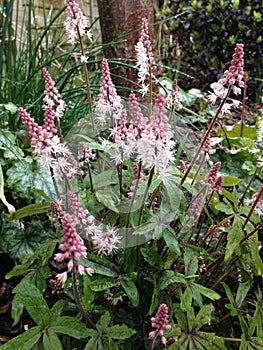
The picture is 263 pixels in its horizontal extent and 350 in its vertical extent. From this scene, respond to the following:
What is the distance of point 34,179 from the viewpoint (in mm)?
1974

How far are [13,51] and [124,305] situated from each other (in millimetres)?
1901

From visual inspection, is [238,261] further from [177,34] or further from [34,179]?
[177,34]

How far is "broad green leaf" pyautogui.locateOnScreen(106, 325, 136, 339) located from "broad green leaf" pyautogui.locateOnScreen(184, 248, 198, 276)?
24 cm

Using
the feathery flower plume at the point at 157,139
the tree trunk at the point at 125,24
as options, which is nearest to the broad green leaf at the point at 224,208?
the feathery flower plume at the point at 157,139

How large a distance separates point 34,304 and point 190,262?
1.52 feet

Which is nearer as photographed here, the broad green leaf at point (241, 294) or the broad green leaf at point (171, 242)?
the broad green leaf at point (171, 242)

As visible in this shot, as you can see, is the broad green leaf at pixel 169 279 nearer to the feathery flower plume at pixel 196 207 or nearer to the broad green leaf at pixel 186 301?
the broad green leaf at pixel 186 301

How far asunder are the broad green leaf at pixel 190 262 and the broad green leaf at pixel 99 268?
0.69 feet

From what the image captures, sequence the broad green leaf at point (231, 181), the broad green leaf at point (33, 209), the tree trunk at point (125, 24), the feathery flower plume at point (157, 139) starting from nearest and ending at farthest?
1. the feathery flower plume at point (157, 139)
2. the broad green leaf at point (33, 209)
3. the broad green leaf at point (231, 181)
4. the tree trunk at point (125, 24)

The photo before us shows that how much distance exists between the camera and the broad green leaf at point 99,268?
1.24m

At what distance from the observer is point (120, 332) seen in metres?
1.22

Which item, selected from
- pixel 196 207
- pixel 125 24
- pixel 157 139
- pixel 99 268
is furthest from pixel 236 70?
pixel 125 24

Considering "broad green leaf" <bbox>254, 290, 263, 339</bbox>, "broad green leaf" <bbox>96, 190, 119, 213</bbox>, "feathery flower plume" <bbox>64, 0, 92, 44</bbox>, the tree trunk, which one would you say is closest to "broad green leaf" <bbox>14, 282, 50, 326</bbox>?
"broad green leaf" <bbox>96, 190, 119, 213</bbox>

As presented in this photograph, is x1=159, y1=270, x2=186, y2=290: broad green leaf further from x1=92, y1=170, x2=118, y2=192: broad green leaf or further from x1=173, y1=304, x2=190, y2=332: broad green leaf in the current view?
x1=92, y1=170, x2=118, y2=192: broad green leaf
